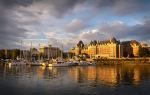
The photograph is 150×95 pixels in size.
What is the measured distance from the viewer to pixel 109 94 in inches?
1531

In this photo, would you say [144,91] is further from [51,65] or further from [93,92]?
[51,65]

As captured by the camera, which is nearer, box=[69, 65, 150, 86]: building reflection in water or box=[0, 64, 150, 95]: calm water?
box=[0, 64, 150, 95]: calm water

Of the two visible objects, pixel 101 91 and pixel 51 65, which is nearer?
pixel 101 91

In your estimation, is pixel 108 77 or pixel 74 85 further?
pixel 108 77

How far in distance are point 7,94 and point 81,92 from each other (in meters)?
10.4

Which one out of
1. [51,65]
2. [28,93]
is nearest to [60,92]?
[28,93]

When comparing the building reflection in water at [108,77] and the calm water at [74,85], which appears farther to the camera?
the building reflection in water at [108,77]

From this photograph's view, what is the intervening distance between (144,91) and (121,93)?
4564 mm

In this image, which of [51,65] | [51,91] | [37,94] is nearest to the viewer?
[37,94]

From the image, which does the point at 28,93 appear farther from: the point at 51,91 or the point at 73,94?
the point at 73,94

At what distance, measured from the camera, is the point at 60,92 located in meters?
40.0

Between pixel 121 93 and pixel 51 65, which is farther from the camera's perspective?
pixel 51 65

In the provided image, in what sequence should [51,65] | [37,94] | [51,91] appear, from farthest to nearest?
[51,65] < [51,91] < [37,94]

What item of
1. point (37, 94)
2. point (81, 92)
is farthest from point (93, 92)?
point (37, 94)
